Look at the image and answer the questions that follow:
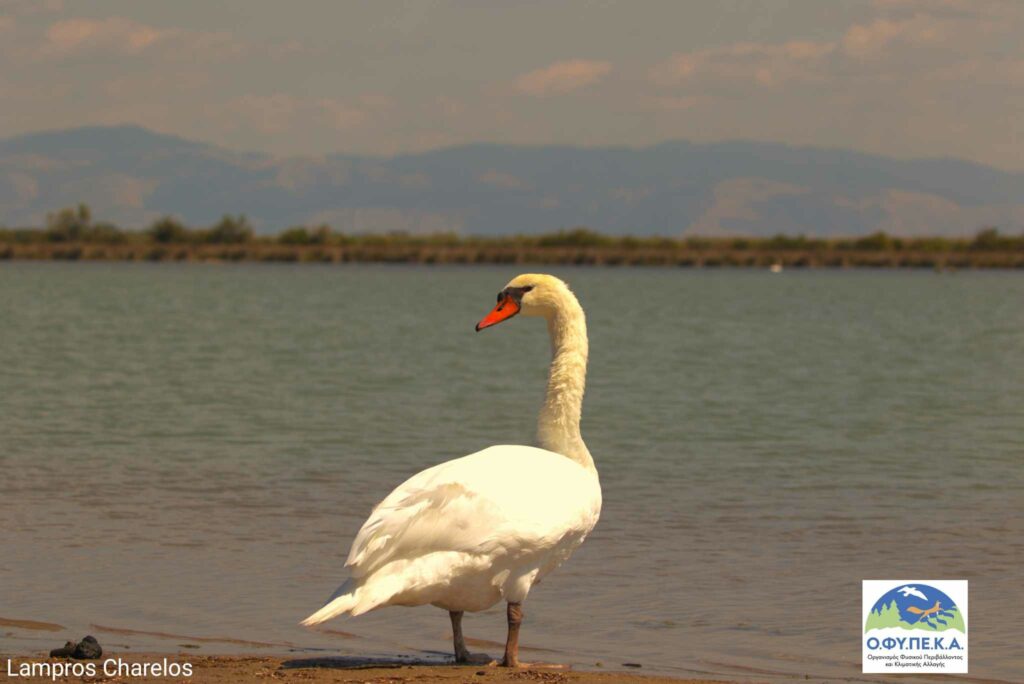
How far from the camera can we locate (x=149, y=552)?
1296 cm

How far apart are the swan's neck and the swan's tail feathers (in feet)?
5.79

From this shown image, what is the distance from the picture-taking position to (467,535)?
27.9ft

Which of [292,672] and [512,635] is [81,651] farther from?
[512,635]

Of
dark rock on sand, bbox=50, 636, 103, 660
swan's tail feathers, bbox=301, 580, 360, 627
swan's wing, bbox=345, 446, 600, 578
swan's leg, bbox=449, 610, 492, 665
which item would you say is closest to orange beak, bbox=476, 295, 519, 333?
swan's wing, bbox=345, 446, 600, 578

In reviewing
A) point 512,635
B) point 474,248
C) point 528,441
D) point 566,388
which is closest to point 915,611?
point 566,388

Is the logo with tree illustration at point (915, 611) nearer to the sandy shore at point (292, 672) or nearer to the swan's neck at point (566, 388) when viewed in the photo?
the sandy shore at point (292, 672)

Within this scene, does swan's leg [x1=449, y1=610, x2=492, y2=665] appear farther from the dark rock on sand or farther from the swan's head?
the dark rock on sand

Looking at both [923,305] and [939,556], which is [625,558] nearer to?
[939,556]

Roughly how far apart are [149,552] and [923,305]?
206 ft

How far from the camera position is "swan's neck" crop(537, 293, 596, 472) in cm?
958

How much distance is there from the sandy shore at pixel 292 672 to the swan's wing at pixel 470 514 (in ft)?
2.05

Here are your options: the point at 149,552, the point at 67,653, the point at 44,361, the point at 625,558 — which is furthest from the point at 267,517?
the point at 44,361

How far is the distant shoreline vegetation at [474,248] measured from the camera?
12988cm

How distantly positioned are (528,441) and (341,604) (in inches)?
534
